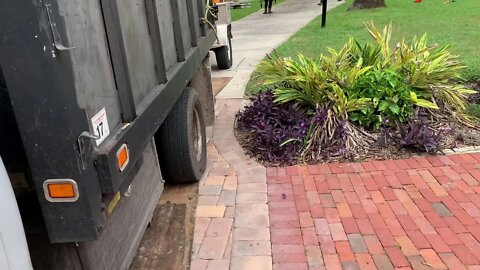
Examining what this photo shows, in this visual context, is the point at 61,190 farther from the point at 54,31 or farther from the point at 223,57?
the point at 223,57

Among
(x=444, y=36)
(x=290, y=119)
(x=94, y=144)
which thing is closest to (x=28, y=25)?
(x=94, y=144)

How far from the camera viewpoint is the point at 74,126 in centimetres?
175

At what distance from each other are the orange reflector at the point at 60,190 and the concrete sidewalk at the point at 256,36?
5104 mm

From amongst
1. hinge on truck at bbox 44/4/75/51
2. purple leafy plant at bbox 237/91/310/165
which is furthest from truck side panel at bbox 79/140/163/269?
purple leafy plant at bbox 237/91/310/165

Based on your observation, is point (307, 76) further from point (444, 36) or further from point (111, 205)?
point (444, 36)

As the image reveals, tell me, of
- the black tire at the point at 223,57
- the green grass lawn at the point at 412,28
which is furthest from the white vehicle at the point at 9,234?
the black tire at the point at 223,57

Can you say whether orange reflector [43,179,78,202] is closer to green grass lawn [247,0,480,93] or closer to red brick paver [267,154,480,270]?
red brick paver [267,154,480,270]

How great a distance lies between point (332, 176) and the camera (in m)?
4.28

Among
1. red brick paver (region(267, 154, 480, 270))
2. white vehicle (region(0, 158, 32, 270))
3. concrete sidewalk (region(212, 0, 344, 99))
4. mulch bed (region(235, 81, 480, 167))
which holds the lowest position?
concrete sidewalk (region(212, 0, 344, 99))

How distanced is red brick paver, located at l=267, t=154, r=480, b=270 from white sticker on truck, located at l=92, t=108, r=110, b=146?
158 centimetres

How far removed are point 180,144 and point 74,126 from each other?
2.22 meters

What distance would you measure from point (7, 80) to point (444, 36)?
9354 mm

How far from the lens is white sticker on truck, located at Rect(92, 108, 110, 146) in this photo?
1985 mm

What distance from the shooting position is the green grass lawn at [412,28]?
331 inches
